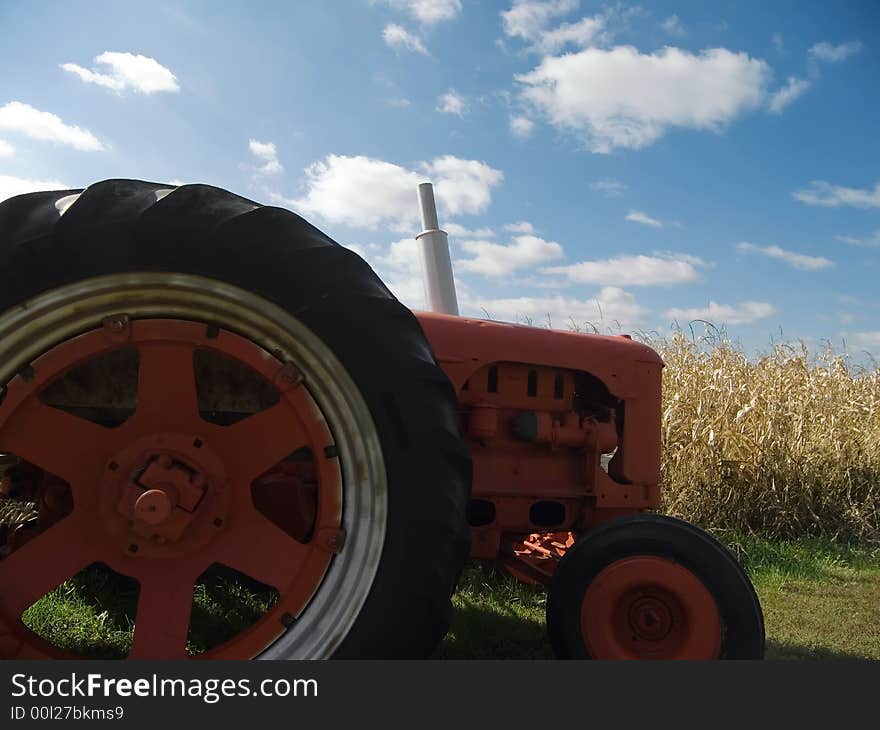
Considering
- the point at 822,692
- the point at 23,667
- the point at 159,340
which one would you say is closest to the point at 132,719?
the point at 23,667

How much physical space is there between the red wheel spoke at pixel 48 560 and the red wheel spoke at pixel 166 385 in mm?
321

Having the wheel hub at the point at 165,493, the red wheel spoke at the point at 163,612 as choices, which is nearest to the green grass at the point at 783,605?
the red wheel spoke at the point at 163,612

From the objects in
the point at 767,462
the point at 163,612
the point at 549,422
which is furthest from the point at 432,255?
the point at 767,462

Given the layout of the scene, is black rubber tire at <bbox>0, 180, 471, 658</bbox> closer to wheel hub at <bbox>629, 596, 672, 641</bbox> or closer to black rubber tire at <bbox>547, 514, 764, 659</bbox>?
black rubber tire at <bbox>547, 514, 764, 659</bbox>

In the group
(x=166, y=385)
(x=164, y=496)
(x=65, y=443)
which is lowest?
(x=164, y=496)

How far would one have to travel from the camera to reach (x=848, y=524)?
17.2ft

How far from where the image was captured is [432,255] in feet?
11.0

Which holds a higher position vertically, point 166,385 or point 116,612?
point 166,385

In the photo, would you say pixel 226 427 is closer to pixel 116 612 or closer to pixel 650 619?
pixel 650 619

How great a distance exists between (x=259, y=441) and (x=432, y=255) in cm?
178

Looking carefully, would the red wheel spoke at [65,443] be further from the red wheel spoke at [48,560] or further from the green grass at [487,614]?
the green grass at [487,614]

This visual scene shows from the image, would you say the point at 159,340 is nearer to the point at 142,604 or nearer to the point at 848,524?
the point at 142,604

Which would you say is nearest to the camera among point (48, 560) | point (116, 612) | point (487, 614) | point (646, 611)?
point (48, 560)

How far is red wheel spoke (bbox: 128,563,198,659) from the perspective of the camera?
1715 millimetres
